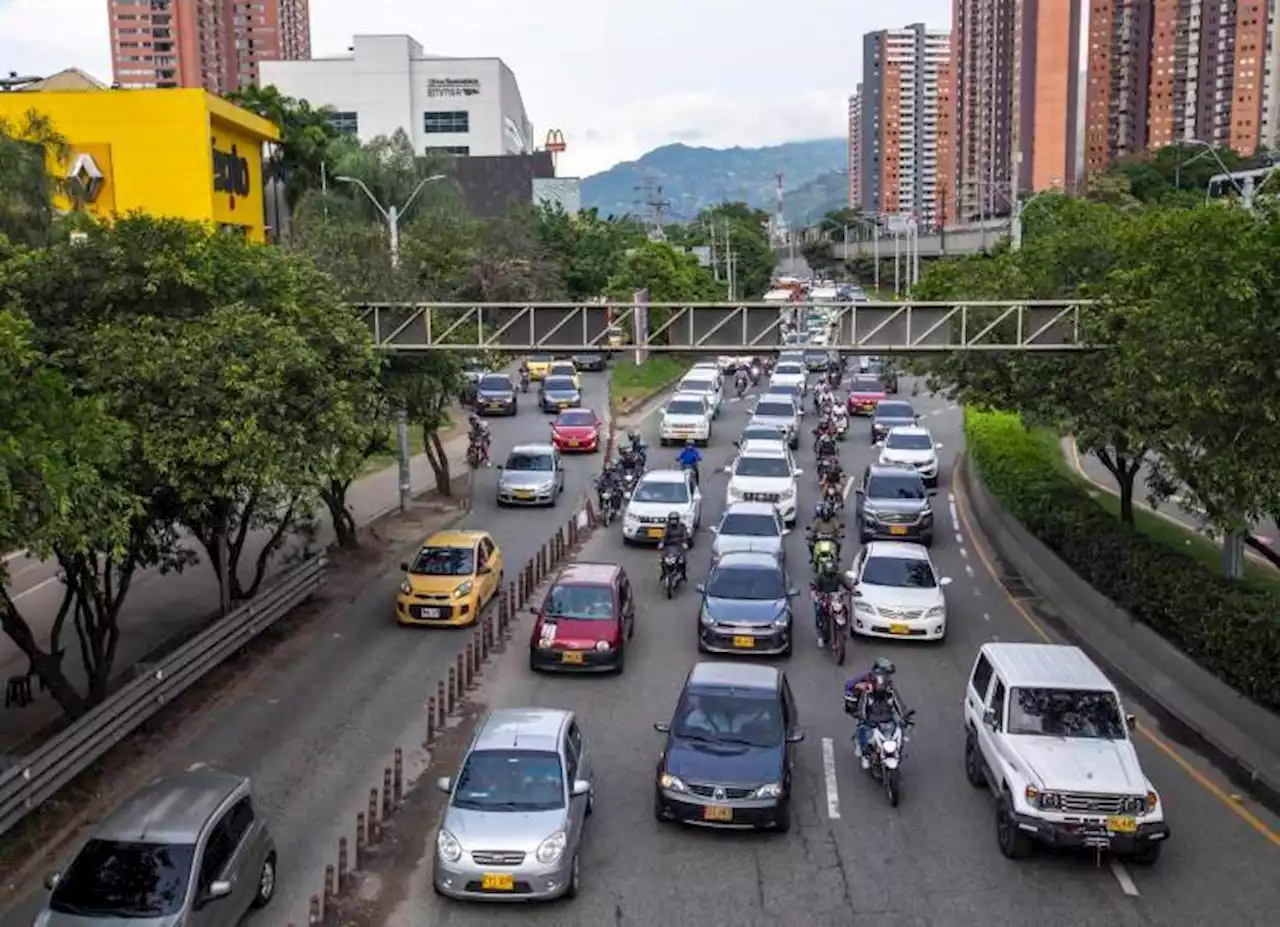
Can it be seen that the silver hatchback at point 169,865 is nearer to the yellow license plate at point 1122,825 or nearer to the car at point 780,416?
the yellow license plate at point 1122,825

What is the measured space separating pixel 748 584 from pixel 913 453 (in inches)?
679

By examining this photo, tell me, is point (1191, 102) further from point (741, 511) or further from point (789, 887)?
point (789, 887)

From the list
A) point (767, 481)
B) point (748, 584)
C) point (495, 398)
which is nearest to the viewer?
point (748, 584)

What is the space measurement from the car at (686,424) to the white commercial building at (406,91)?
8243cm

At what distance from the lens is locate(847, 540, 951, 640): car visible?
22344 millimetres

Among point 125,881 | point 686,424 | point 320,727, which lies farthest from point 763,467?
point 125,881

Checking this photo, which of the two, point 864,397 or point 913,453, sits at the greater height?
point 864,397

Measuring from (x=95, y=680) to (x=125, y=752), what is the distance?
1131mm

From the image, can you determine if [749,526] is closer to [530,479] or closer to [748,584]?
[748,584]

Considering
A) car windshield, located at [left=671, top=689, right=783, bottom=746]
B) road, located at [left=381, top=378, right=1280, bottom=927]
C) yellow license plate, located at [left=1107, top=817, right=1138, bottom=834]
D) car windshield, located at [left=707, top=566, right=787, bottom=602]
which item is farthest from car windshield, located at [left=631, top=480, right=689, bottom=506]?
yellow license plate, located at [left=1107, top=817, right=1138, bottom=834]

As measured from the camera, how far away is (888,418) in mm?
46062

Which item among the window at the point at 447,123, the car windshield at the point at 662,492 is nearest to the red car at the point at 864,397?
the car windshield at the point at 662,492

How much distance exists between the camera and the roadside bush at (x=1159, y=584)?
16672 millimetres

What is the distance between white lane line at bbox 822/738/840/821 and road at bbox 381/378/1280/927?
0.03 m
